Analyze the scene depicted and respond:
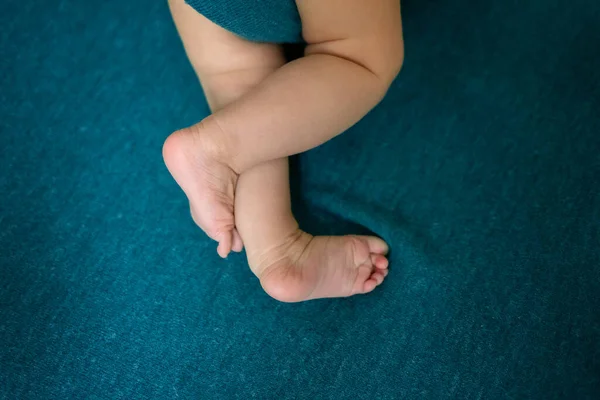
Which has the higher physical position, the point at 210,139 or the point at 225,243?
the point at 210,139

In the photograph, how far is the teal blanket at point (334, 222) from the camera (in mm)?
683

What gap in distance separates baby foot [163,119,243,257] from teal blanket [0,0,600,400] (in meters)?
0.10

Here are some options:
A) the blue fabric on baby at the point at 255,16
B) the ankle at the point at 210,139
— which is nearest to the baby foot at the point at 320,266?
the ankle at the point at 210,139

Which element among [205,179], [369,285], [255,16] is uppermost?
Result: [255,16]

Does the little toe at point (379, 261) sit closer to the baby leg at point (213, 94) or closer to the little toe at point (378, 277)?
the little toe at point (378, 277)

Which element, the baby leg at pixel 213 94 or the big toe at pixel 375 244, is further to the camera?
the big toe at pixel 375 244

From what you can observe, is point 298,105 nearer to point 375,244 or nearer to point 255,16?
point 255,16

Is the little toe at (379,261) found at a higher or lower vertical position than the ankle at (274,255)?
lower

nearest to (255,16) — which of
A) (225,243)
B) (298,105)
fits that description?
(298,105)

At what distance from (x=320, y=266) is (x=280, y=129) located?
0.57 feet

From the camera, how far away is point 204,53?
702 mm

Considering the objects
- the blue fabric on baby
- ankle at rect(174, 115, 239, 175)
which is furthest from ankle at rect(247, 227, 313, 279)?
the blue fabric on baby

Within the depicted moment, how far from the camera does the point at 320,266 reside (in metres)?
0.68

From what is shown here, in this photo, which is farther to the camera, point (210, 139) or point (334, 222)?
point (334, 222)
